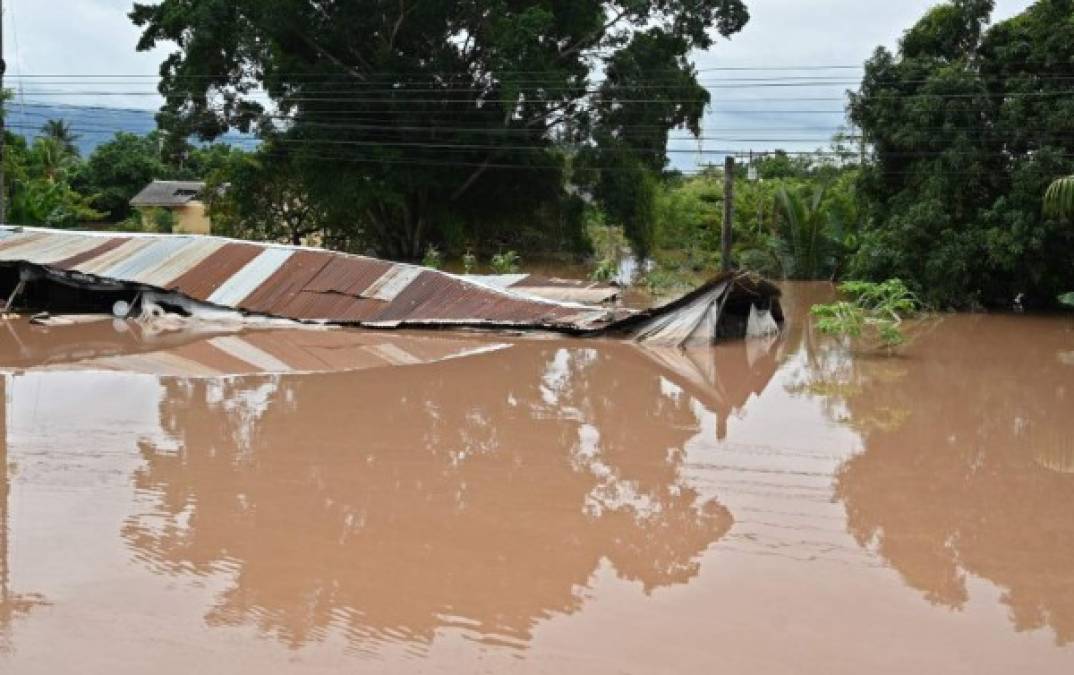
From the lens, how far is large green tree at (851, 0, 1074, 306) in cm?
1723

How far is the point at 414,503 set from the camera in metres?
6.62

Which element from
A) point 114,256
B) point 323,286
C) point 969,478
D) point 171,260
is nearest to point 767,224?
point 323,286

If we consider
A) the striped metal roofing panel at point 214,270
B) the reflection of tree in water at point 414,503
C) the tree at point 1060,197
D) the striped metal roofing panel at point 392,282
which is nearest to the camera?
the reflection of tree in water at point 414,503

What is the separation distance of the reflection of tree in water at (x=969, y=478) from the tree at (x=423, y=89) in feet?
38.3

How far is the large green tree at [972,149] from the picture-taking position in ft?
56.5

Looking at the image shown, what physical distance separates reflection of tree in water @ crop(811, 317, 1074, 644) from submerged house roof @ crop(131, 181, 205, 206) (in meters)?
30.5

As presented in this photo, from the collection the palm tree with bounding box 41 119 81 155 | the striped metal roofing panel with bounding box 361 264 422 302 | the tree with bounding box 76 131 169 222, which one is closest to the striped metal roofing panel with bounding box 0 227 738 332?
the striped metal roofing panel with bounding box 361 264 422 302

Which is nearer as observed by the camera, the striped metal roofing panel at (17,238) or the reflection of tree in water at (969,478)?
the reflection of tree in water at (969,478)

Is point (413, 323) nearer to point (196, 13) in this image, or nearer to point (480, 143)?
point (480, 143)

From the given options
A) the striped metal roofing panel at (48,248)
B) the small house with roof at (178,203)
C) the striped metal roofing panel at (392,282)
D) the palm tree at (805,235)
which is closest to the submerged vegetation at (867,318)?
the striped metal roofing panel at (392,282)

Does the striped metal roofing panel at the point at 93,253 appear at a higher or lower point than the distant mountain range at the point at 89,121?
lower

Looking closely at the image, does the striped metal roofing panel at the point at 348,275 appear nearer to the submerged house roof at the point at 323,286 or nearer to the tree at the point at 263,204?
the submerged house roof at the point at 323,286

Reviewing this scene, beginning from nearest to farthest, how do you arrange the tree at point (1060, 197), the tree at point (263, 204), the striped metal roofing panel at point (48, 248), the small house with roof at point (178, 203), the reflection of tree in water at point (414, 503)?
the reflection of tree in water at point (414, 503), the tree at point (1060, 197), the striped metal roofing panel at point (48, 248), the tree at point (263, 204), the small house with roof at point (178, 203)

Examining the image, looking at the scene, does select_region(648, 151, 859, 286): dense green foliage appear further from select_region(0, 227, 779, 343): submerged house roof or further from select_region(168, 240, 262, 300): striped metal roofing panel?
select_region(168, 240, 262, 300): striped metal roofing panel
